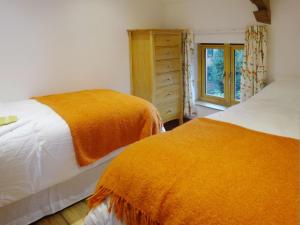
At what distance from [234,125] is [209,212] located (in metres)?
0.82

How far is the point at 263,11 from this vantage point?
2.81 metres

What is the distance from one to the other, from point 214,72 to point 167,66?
27.9 inches

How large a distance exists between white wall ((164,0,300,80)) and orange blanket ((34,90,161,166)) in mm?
1518

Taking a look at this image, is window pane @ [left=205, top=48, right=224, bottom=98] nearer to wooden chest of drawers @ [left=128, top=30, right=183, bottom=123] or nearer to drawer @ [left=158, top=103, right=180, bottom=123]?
wooden chest of drawers @ [left=128, top=30, right=183, bottom=123]

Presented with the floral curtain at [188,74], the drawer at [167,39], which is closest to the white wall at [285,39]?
the floral curtain at [188,74]

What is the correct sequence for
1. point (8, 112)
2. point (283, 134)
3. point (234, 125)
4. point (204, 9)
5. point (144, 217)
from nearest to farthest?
point (144, 217) < point (283, 134) < point (234, 125) < point (8, 112) < point (204, 9)

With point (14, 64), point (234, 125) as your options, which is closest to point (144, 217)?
point (234, 125)

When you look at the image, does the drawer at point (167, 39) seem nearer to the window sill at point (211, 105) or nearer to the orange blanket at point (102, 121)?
the window sill at point (211, 105)

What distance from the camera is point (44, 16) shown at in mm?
2922

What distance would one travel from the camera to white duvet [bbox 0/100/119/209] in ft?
5.95

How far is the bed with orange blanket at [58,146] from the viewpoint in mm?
1864

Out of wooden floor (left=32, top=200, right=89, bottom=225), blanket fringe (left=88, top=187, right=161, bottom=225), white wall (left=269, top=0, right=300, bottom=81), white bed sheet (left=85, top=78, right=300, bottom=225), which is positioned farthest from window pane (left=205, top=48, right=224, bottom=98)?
blanket fringe (left=88, top=187, right=161, bottom=225)

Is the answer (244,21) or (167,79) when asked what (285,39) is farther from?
(167,79)

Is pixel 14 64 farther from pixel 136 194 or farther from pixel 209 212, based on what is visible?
pixel 209 212
